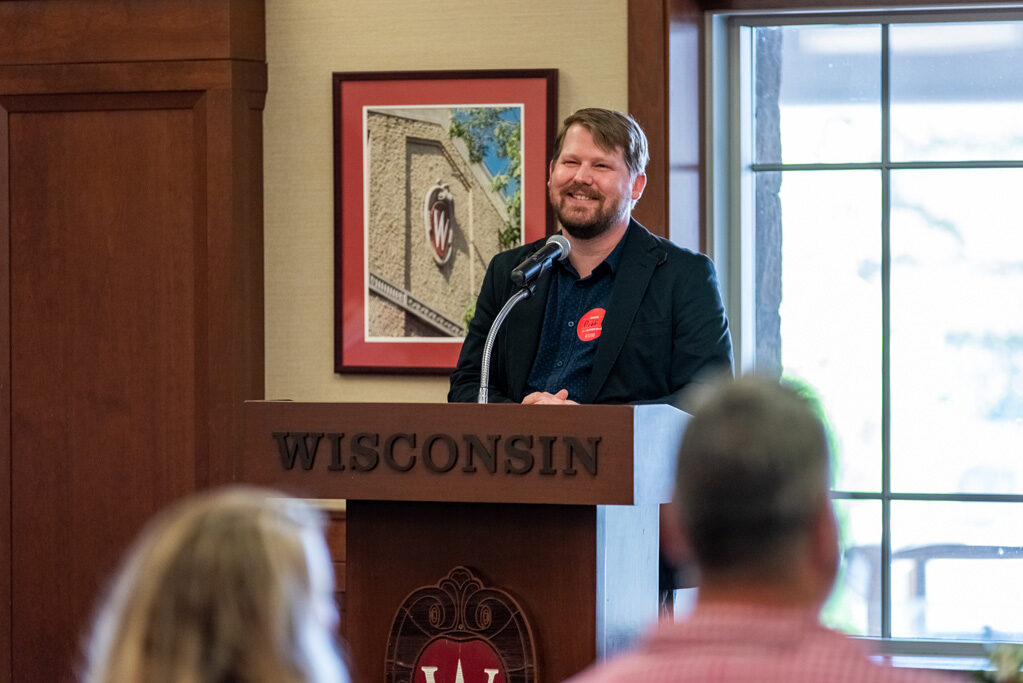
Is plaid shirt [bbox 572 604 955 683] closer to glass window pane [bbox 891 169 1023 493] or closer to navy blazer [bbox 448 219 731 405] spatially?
navy blazer [bbox 448 219 731 405]

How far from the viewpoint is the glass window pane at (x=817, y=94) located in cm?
460

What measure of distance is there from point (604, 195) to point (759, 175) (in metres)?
1.47

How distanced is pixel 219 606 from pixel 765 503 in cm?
45

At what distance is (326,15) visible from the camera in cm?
453

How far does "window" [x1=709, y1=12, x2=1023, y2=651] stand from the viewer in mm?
4535

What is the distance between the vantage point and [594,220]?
131 inches

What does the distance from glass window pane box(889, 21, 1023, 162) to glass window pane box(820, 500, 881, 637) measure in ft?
3.55

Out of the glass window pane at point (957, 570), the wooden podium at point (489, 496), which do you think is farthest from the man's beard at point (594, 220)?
the glass window pane at point (957, 570)

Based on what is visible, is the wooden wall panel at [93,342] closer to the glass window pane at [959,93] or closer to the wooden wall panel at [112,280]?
the wooden wall panel at [112,280]

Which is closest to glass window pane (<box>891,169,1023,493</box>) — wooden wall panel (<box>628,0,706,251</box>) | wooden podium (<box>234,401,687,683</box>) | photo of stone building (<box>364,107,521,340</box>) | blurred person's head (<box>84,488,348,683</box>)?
wooden wall panel (<box>628,0,706,251</box>)

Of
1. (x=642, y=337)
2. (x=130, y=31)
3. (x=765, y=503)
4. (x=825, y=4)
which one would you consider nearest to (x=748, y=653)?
(x=765, y=503)

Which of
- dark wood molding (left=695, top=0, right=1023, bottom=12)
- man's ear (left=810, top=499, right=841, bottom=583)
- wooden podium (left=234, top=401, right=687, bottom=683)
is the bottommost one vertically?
wooden podium (left=234, top=401, right=687, bottom=683)

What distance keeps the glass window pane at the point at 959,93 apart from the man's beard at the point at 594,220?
1.57 m

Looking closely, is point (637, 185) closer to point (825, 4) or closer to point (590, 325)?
point (590, 325)
